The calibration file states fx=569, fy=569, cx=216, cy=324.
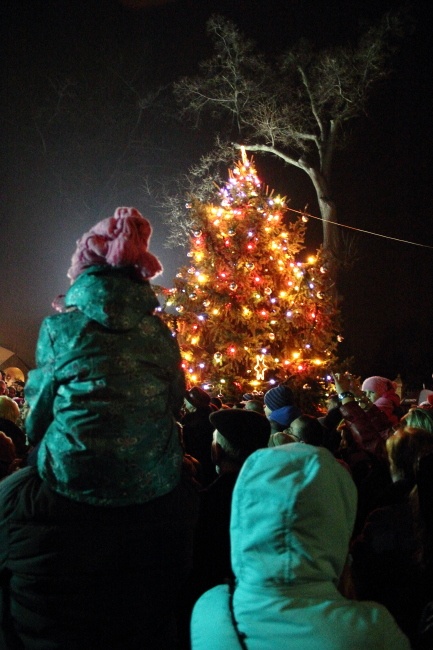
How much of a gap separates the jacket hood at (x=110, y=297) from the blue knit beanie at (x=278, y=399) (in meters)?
3.83

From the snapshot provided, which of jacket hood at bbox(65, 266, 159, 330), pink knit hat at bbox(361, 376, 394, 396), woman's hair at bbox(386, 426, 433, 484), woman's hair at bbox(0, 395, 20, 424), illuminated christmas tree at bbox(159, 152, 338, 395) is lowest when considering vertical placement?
woman's hair at bbox(386, 426, 433, 484)

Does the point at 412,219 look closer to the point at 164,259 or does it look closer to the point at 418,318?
the point at 418,318

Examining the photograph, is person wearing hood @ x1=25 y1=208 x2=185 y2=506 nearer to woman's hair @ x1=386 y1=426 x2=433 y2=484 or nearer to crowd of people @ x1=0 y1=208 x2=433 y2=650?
crowd of people @ x1=0 y1=208 x2=433 y2=650

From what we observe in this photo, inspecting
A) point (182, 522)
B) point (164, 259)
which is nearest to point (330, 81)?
point (164, 259)

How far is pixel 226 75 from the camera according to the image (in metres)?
17.8

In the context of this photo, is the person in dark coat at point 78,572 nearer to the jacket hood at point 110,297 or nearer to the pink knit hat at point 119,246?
the jacket hood at point 110,297

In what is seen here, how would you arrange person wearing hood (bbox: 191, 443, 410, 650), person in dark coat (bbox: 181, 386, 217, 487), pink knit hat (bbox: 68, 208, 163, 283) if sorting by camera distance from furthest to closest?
1. person in dark coat (bbox: 181, 386, 217, 487)
2. pink knit hat (bbox: 68, 208, 163, 283)
3. person wearing hood (bbox: 191, 443, 410, 650)

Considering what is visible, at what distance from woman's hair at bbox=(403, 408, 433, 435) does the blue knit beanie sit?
71.1 inches

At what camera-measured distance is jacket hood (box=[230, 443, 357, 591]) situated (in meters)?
1.74

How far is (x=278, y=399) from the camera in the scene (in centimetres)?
640

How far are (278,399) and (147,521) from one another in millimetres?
4032

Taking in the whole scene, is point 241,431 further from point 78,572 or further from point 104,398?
point 78,572

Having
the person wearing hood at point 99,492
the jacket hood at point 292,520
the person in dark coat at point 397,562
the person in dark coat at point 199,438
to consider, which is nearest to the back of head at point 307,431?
the person in dark coat at point 199,438

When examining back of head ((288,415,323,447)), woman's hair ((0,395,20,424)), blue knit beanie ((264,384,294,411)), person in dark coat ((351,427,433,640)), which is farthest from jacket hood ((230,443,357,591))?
blue knit beanie ((264,384,294,411))
